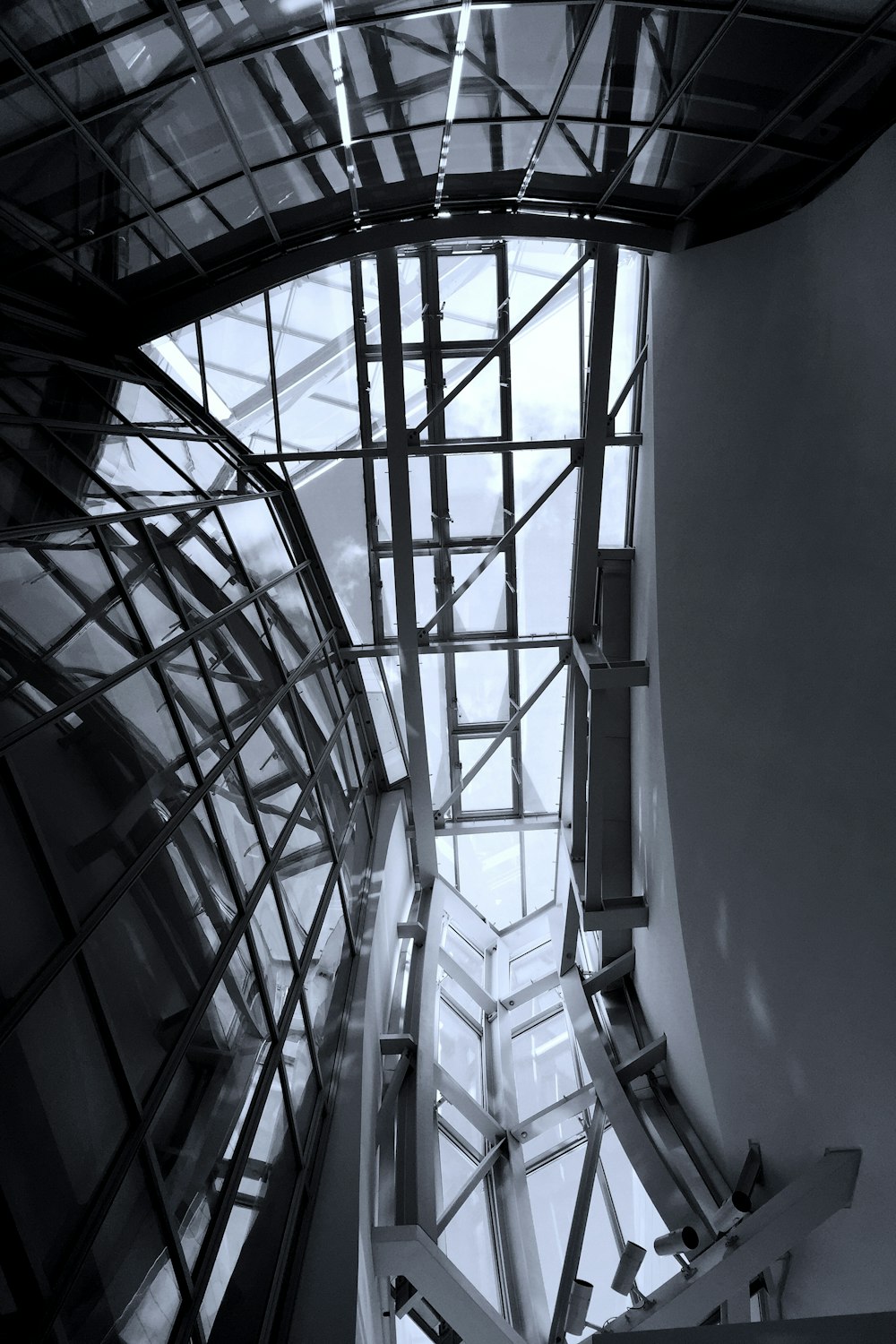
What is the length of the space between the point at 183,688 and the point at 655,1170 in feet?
40.6

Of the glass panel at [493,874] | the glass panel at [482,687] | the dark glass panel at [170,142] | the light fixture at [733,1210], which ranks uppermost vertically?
the glass panel at [482,687]

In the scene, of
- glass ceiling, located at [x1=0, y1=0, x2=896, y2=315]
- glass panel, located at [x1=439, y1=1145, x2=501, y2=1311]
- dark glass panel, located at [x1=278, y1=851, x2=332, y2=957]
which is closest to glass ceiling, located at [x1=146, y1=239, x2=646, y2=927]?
glass ceiling, located at [x1=0, y1=0, x2=896, y2=315]

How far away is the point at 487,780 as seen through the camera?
26438mm

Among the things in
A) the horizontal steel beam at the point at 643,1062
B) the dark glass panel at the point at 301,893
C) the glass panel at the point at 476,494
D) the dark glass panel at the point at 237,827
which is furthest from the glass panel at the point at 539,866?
the dark glass panel at the point at 237,827

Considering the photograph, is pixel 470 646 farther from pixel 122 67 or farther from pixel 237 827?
pixel 122 67

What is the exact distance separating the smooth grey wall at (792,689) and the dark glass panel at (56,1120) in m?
7.76

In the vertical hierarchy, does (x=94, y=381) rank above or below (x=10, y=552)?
above

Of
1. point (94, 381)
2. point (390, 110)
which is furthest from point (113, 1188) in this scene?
point (390, 110)

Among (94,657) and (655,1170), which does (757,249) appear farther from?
(655,1170)

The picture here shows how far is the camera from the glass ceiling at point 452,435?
18.3m

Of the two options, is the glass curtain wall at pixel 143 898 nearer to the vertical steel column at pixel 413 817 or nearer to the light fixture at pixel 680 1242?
the vertical steel column at pixel 413 817

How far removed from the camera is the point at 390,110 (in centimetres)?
1218

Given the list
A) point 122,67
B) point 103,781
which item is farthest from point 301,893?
point 122,67

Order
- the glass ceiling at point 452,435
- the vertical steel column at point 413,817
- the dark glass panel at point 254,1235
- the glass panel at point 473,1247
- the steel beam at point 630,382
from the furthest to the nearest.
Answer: the steel beam at point 630,382
the glass ceiling at point 452,435
the glass panel at point 473,1247
the vertical steel column at point 413,817
the dark glass panel at point 254,1235
